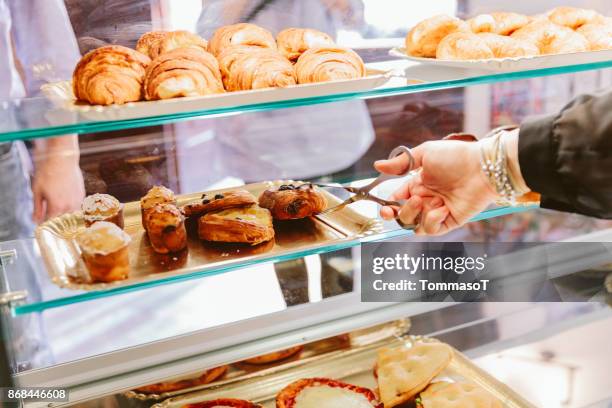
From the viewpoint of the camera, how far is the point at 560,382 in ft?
5.13

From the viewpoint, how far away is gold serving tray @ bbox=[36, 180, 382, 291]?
3.76ft

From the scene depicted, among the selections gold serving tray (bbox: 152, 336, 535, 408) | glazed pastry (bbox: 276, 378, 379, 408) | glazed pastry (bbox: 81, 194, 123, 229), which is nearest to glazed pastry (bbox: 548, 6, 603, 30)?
gold serving tray (bbox: 152, 336, 535, 408)

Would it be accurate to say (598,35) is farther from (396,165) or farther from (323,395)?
(323,395)

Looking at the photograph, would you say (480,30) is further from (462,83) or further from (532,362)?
(532,362)

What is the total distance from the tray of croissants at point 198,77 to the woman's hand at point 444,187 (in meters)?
0.21

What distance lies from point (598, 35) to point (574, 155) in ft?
1.48

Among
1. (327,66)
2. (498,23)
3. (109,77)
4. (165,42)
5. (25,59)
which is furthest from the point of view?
(498,23)

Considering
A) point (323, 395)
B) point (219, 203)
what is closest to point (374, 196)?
point (219, 203)

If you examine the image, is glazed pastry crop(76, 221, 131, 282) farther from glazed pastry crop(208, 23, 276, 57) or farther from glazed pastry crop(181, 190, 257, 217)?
glazed pastry crop(208, 23, 276, 57)

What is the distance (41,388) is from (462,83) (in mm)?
1058

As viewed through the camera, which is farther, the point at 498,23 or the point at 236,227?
the point at 498,23

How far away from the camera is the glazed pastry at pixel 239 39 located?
1315 millimetres

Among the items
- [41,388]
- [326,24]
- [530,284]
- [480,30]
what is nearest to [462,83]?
[480,30]

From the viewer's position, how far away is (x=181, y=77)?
3.63ft
